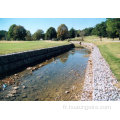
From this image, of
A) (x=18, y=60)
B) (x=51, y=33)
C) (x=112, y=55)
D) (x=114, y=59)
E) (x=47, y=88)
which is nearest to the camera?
(x=47, y=88)

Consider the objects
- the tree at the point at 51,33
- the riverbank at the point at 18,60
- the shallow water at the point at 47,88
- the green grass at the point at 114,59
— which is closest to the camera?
the shallow water at the point at 47,88

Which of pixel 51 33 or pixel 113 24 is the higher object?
pixel 113 24

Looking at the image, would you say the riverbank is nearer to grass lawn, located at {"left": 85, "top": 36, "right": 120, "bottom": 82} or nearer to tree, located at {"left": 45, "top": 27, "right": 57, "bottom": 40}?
tree, located at {"left": 45, "top": 27, "right": 57, "bottom": 40}

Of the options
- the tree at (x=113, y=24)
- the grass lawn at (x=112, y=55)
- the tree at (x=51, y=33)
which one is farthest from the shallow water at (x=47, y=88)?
the tree at (x=113, y=24)

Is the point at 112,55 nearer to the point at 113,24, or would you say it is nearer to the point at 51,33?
the point at 113,24

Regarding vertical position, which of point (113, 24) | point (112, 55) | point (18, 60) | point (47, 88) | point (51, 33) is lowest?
point (47, 88)

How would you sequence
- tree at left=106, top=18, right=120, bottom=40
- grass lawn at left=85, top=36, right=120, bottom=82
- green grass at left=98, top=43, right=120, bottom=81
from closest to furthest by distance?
1. green grass at left=98, top=43, right=120, bottom=81
2. grass lawn at left=85, top=36, right=120, bottom=82
3. tree at left=106, top=18, right=120, bottom=40

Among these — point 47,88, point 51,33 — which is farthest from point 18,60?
point 47,88

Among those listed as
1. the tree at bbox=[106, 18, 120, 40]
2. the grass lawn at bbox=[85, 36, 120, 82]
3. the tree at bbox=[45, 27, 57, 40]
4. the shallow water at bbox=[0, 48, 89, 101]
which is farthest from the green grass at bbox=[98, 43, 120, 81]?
the tree at bbox=[45, 27, 57, 40]

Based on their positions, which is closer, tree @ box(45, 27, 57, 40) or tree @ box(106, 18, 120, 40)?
tree @ box(45, 27, 57, 40)

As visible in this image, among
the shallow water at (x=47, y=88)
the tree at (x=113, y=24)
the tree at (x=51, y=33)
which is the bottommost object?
the shallow water at (x=47, y=88)

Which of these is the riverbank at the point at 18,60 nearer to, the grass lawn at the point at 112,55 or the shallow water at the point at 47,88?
the shallow water at the point at 47,88

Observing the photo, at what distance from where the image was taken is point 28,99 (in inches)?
270
